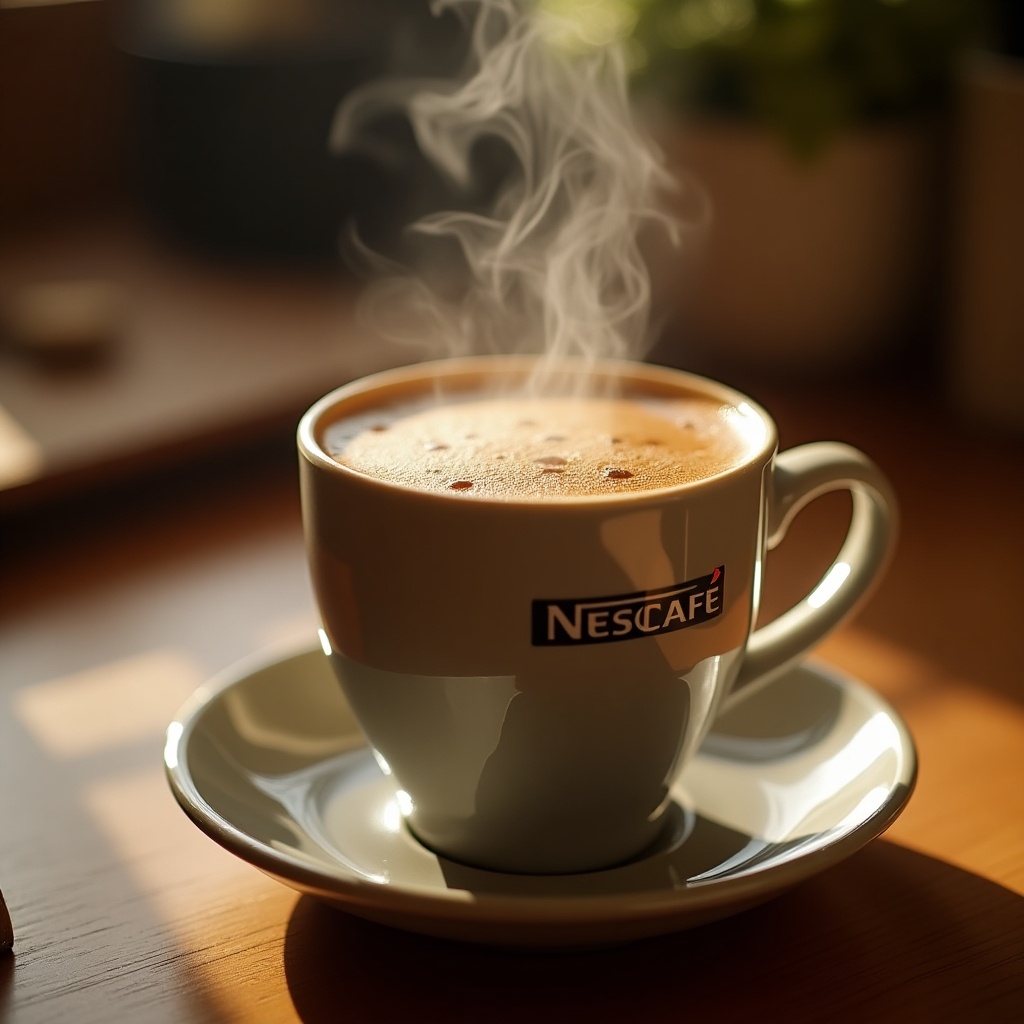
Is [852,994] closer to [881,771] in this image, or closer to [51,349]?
[881,771]

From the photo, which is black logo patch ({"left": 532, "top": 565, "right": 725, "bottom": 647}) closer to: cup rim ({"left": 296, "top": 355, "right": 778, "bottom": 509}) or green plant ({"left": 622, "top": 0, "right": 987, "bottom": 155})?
cup rim ({"left": 296, "top": 355, "right": 778, "bottom": 509})

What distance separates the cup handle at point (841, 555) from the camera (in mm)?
547

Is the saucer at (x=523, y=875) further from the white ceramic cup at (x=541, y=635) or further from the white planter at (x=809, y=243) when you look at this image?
the white planter at (x=809, y=243)

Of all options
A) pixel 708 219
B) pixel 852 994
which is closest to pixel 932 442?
pixel 708 219

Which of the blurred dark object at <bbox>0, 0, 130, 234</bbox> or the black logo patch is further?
the blurred dark object at <bbox>0, 0, 130, 234</bbox>

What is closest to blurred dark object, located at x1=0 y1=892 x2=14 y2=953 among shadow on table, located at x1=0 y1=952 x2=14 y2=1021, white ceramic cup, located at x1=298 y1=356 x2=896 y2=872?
shadow on table, located at x1=0 y1=952 x2=14 y2=1021

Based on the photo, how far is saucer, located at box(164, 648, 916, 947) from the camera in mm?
443

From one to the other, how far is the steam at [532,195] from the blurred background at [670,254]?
0.03 m

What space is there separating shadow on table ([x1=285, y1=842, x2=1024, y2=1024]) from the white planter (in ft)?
2.11

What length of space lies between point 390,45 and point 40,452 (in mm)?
593

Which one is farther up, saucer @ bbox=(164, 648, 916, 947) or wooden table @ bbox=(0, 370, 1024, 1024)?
saucer @ bbox=(164, 648, 916, 947)

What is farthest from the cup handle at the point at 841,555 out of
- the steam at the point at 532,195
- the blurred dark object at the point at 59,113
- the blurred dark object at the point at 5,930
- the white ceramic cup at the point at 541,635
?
the blurred dark object at the point at 59,113

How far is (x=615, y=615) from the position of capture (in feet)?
1.54

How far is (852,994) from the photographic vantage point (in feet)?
1.56
